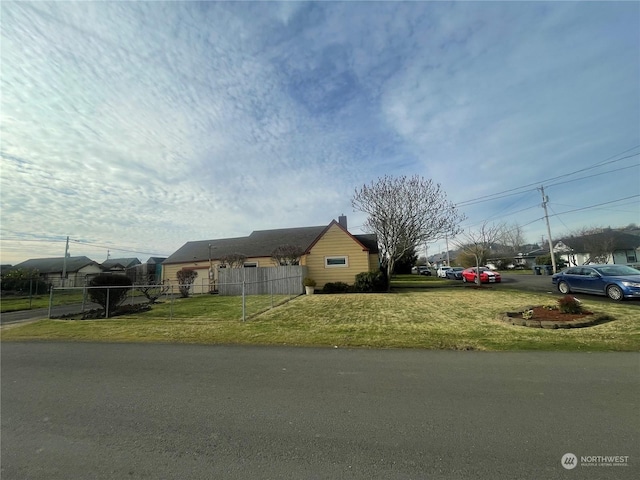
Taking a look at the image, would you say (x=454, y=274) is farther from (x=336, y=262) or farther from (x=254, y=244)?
(x=254, y=244)

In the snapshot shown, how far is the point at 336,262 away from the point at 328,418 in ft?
65.1

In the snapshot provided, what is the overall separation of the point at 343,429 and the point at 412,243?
21.3 m

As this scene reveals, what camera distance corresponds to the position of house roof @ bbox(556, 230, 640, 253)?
40.8 m

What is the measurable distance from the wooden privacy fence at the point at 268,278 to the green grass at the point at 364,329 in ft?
24.0

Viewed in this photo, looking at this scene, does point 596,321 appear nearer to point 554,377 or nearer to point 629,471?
point 554,377

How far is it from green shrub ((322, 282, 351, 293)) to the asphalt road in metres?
15.1

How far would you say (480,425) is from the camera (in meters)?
3.43

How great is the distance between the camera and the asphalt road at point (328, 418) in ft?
9.26

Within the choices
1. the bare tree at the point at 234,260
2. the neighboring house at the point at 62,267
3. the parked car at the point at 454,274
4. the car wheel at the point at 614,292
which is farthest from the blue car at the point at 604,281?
the neighboring house at the point at 62,267

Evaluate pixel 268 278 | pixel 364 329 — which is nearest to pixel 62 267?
pixel 268 278

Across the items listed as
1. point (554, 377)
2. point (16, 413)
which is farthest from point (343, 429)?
point (16, 413)

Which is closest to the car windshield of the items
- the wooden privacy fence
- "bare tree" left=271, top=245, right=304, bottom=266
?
the wooden privacy fence

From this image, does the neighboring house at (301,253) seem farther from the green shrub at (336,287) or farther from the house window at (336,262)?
the green shrub at (336,287)

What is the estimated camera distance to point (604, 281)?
13984 millimetres
